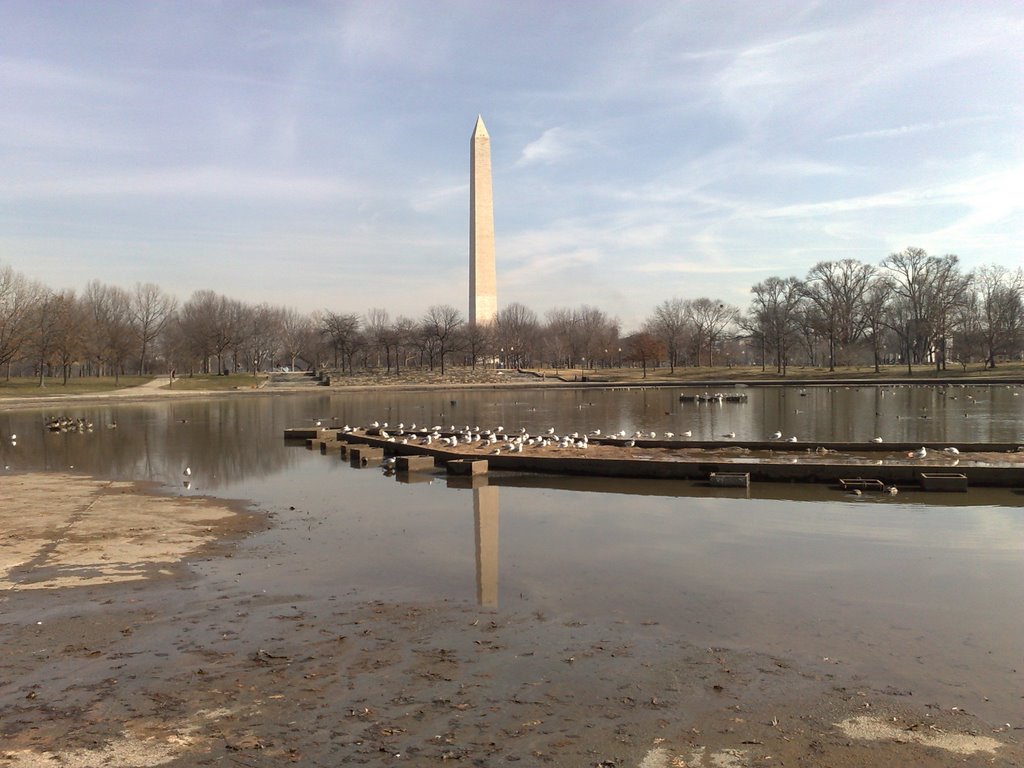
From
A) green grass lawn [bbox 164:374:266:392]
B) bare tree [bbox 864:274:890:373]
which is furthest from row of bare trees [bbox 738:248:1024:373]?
green grass lawn [bbox 164:374:266:392]

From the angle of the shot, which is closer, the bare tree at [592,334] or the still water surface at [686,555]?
the still water surface at [686,555]

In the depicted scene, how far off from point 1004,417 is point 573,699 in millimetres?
33410

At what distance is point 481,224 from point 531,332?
42828 millimetres

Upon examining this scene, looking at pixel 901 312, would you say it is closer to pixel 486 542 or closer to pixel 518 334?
pixel 518 334

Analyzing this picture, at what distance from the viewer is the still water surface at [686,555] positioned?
7.70 m

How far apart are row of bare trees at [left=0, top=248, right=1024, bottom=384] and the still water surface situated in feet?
173

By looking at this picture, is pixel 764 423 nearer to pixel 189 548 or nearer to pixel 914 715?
pixel 189 548

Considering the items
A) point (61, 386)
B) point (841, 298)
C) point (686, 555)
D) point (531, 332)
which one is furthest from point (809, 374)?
point (686, 555)

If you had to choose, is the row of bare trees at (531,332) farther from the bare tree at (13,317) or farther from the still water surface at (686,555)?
the still water surface at (686,555)

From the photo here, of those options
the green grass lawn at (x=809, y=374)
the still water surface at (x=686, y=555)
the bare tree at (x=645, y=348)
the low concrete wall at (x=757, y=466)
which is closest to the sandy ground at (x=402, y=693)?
the still water surface at (x=686, y=555)

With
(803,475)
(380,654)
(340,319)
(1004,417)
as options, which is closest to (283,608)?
(380,654)

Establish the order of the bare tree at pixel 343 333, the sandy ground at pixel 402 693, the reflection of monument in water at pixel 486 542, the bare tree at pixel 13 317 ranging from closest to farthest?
1. the sandy ground at pixel 402 693
2. the reflection of monument in water at pixel 486 542
3. the bare tree at pixel 13 317
4. the bare tree at pixel 343 333

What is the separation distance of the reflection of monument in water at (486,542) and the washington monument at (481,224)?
53.0m

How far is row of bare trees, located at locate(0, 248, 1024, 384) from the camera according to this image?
73.1 m
